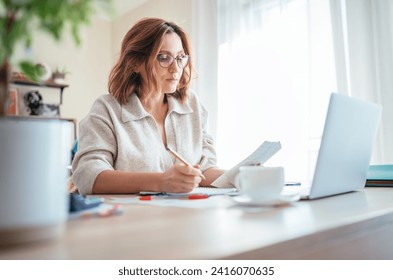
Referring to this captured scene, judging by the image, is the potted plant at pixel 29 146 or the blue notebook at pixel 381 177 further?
the blue notebook at pixel 381 177

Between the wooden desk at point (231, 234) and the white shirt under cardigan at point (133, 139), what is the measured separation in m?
0.52

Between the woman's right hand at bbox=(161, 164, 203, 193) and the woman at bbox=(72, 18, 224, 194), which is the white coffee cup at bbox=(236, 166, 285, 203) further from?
the woman at bbox=(72, 18, 224, 194)

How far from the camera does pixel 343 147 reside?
31.4 inches

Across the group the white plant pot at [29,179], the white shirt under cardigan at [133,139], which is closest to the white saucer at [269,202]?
the white plant pot at [29,179]

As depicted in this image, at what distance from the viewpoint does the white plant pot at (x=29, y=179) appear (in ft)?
1.21

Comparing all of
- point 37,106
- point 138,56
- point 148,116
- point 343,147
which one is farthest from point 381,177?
point 37,106

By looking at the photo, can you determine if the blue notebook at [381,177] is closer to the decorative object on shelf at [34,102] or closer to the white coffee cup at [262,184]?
the white coffee cup at [262,184]

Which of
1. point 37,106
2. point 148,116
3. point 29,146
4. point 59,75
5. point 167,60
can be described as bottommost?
point 29,146

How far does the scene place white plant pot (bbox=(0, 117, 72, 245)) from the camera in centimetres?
37

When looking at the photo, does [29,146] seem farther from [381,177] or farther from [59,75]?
[59,75]

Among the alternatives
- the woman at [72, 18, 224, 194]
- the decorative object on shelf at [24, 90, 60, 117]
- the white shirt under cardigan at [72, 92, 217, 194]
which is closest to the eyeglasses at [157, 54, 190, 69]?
the woman at [72, 18, 224, 194]

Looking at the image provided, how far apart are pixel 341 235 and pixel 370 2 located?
190 centimetres

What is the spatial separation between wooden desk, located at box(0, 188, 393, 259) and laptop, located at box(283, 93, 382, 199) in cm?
8

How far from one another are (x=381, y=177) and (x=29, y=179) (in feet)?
3.50
